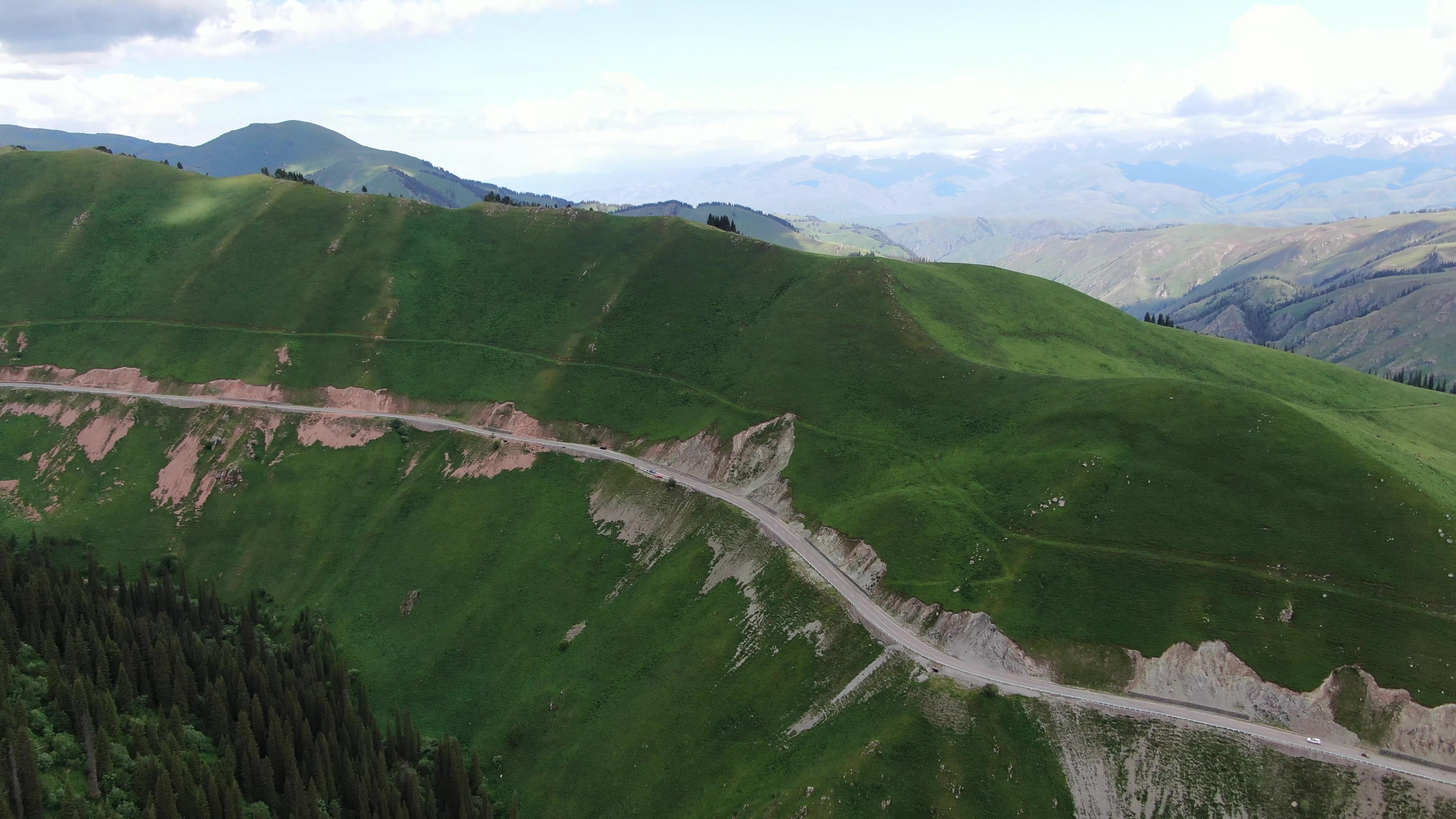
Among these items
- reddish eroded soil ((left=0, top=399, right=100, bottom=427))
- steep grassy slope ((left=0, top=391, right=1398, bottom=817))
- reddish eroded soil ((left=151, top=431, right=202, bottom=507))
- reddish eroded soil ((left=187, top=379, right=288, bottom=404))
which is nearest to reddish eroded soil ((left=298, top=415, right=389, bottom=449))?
steep grassy slope ((left=0, top=391, right=1398, bottom=817))

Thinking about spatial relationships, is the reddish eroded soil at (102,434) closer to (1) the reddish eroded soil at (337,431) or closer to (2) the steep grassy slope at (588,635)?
(2) the steep grassy slope at (588,635)

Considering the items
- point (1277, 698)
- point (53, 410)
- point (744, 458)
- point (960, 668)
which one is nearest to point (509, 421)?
point (744, 458)

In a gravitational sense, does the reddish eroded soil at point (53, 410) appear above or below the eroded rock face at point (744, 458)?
above

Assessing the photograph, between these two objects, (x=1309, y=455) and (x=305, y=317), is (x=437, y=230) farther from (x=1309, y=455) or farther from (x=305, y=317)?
(x=1309, y=455)

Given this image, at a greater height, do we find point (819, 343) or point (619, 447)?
point (819, 343)

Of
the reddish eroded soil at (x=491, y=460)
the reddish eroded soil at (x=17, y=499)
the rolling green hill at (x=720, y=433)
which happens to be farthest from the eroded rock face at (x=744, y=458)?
the reddish eroded soil at (x=17, y=499)

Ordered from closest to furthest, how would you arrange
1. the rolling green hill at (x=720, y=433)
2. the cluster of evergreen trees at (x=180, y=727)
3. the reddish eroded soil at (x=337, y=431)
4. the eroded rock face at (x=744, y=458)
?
the cluster of evergreen trees at (x=180, y=727), the rolling green hill at (x=720, y=433), the eroded rock face at (x=744, y=458), the reddish eroded soil at (x=337, y=431)

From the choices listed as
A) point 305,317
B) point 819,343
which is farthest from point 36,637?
point 819,343
